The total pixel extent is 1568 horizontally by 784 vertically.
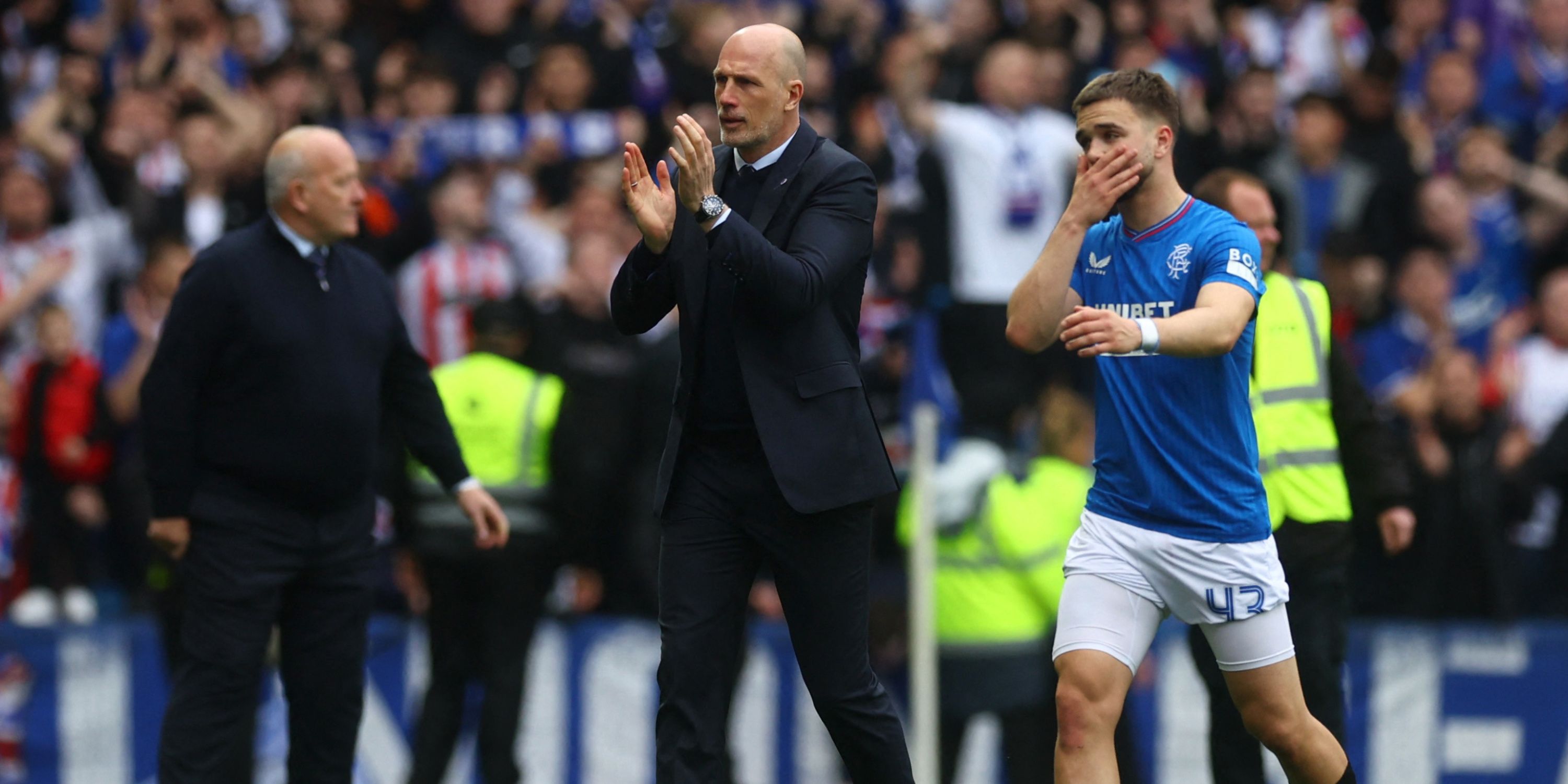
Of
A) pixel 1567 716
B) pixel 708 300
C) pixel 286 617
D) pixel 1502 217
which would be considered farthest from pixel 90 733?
pixel 1502 217

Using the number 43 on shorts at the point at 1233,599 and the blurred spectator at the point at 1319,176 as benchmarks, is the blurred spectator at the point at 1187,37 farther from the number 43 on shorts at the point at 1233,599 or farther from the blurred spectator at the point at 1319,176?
the number 43 on shorts at the point at 1233,599

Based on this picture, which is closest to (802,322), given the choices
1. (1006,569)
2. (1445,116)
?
(1006,569)

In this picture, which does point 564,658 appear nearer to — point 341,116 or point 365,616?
point 365,616

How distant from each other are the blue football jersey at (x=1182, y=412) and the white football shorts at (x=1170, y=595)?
2.4 inches

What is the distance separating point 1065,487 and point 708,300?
3.82m

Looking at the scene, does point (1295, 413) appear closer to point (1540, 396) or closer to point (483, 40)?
point (1540, 396)

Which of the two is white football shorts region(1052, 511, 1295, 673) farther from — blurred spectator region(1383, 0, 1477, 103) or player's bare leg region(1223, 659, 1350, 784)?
blurred spectator region(1383, 0, 1477, 103)

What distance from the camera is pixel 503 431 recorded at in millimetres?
9445

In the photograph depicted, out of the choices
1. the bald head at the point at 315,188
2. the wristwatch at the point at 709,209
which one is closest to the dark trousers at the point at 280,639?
the bald head at the point at 315,188

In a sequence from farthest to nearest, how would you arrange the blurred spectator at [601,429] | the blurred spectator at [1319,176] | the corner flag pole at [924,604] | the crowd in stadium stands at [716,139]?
the blurred spectator at [1319,176]
the crowd in stadium stands at [716,139]
the blurred spectator at [601,429]
the corner flag pole at [924,604]

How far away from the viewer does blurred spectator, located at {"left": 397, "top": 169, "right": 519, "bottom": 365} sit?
11.4m

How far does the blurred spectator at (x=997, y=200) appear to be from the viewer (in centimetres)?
1057

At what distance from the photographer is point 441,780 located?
925cm

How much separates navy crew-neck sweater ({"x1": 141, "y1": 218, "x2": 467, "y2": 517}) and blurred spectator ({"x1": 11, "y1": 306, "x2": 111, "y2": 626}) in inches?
182
